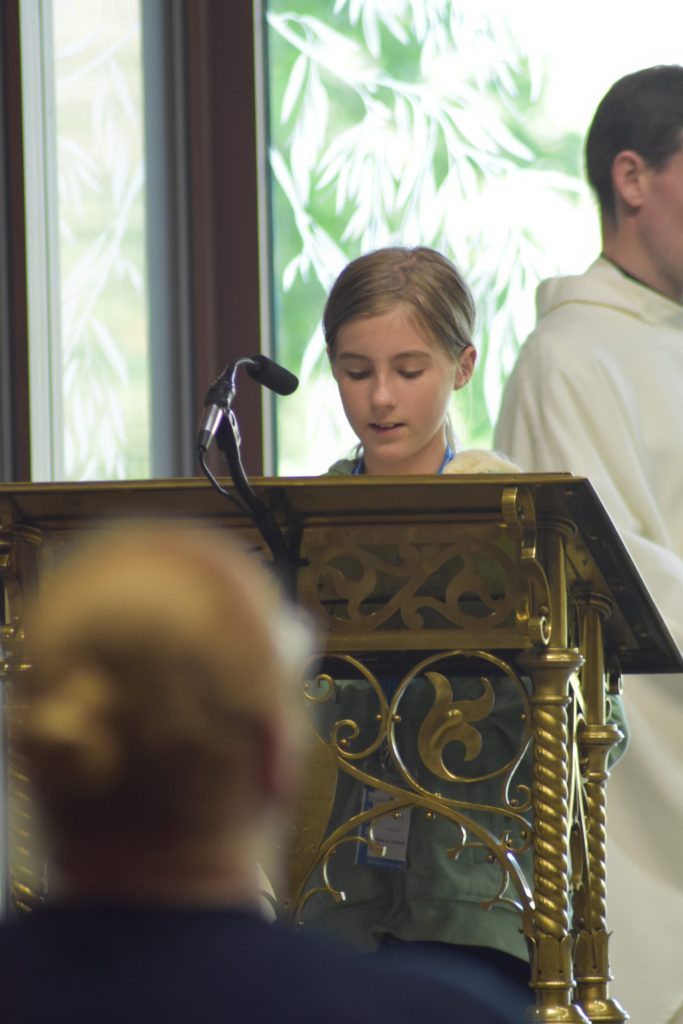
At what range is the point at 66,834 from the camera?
1014mm

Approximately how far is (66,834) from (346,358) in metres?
1.75

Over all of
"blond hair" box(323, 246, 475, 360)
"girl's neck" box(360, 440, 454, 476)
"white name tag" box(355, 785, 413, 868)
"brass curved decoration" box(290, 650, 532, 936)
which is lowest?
"white name tag" box(355, 785, 413, 868)

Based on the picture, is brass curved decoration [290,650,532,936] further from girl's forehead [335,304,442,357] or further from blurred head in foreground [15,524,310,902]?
blurred head in foreground [15,524,310,902]

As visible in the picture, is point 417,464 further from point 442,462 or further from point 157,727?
point 157,727

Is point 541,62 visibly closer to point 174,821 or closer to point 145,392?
point 145,392

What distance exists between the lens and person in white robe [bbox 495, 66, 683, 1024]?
371 centimetres

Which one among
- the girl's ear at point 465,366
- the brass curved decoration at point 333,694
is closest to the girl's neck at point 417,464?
the girl's ear at point 465,366

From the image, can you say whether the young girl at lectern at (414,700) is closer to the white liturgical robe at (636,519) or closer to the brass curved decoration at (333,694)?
the brass curved decoration at (333,694)

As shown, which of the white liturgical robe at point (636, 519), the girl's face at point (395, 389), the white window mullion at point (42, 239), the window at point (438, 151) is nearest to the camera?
the girl's face at point (395, 389)

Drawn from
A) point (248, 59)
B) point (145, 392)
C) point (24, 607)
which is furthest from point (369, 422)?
point (248, 59)

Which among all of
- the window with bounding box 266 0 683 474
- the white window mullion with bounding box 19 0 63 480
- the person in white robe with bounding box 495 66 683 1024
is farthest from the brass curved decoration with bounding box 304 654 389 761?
the window with bounding box 266 0 683 474

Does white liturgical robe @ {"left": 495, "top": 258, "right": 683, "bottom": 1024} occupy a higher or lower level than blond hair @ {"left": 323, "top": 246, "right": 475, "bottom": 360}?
lower

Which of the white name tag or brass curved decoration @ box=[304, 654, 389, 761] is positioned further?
the white name tag

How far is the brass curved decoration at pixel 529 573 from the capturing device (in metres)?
2.06
